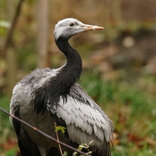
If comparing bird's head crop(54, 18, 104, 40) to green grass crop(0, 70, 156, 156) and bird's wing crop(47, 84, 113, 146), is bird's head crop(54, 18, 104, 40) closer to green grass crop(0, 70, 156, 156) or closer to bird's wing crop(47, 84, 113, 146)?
A: bird's wing crop(47, 84, 113, 146)

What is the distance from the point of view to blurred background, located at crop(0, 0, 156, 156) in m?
6.80

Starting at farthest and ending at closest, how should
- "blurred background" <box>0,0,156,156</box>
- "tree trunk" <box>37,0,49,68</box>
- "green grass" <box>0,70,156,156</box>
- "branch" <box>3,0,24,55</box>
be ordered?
1. "tree trunk" <box>37,0,49,68</box>
2. "blurred background" <box>0,0,156,156</box>
3. "branch" <box>3,0,24,55</box>
4. "green grass" <box>0,70,156,156</box>

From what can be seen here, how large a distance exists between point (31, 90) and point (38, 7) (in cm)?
315

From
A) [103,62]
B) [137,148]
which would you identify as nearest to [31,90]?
Answer: [137,148]

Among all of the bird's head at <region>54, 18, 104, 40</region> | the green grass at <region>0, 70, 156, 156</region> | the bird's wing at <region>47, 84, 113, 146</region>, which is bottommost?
the green grass at <region>0, 70, 156, 156</region>

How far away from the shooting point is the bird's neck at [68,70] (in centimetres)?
447

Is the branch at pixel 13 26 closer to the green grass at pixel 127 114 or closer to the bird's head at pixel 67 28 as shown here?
the green grass at pixel 127 114

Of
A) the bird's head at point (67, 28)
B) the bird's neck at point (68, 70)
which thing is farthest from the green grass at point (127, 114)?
the bird's head at point (67, 28)

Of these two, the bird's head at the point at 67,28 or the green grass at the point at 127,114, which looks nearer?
the bird's head at the point at 67,28

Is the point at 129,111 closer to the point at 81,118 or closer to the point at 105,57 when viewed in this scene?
the point at 81,118

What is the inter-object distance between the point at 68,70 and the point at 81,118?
1.88 feet

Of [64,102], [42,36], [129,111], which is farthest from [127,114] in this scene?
[64,102]

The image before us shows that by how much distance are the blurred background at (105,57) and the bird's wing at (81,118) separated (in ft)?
3.43

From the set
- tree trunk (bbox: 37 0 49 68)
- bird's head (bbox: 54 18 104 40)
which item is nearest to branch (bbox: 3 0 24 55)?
tree trunk (bbox: 37 0 49 68)
